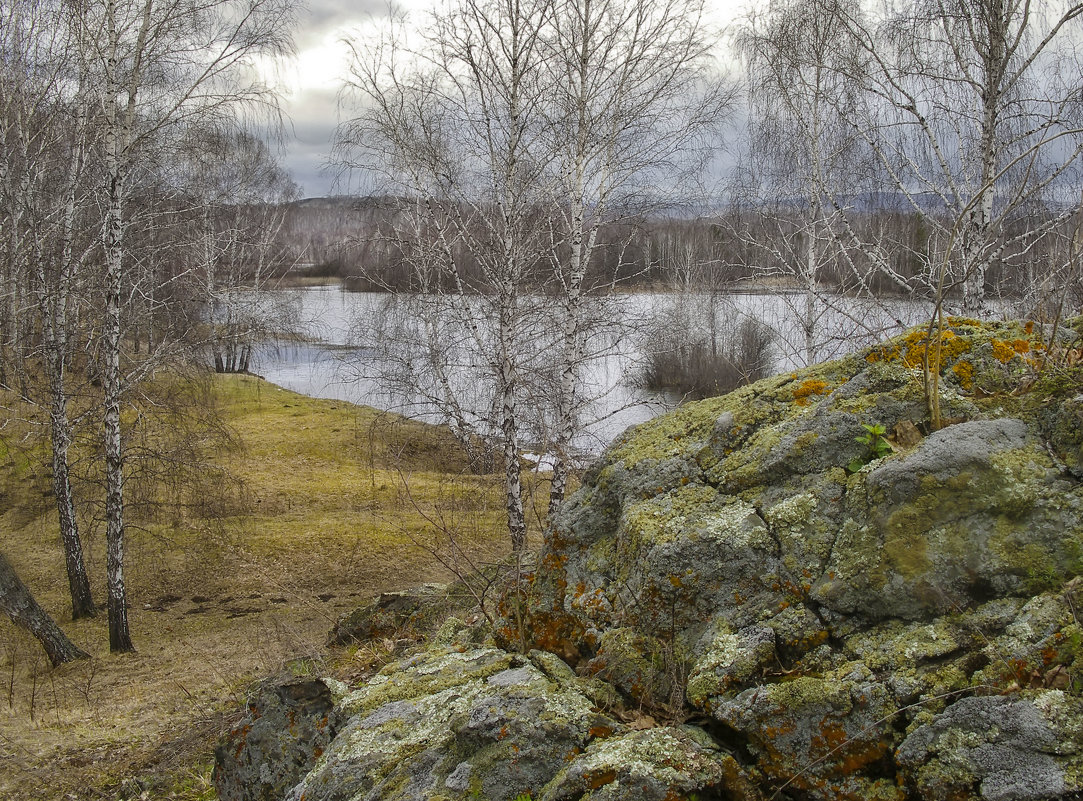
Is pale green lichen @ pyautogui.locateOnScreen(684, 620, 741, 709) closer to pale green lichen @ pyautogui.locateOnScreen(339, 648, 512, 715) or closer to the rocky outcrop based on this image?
the rocky outcrop

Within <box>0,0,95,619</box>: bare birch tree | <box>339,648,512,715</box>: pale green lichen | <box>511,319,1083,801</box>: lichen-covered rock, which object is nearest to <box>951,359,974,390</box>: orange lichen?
<box>511,319,1083,801</box>: lichen-covered rock

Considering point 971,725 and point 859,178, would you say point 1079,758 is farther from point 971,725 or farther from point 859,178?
point 859,178

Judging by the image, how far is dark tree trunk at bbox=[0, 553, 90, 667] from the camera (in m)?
7.65

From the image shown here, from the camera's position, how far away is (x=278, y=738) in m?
3.12

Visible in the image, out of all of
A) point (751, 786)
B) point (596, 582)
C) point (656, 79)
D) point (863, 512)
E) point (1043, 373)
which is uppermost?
point (656, 79)

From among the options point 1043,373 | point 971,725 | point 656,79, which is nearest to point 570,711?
point 971,725

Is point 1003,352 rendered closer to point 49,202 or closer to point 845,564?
point 845,564

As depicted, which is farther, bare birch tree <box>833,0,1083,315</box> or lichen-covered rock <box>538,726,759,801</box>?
bare birch tree <box>833,0,1083,315</box>

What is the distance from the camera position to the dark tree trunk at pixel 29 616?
25.1ft

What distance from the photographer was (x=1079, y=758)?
1.59 meters

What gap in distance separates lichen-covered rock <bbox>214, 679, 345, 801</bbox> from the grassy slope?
944 mm

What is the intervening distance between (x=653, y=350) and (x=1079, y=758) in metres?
8.82

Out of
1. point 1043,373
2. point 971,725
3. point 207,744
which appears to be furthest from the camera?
point 207,744

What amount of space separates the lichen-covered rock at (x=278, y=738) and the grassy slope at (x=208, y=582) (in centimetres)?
94
